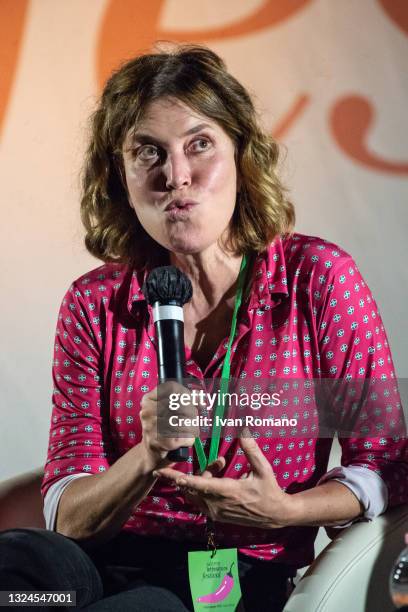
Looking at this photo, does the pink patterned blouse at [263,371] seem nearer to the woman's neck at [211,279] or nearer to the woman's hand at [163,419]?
the woman's neck at [211,279]


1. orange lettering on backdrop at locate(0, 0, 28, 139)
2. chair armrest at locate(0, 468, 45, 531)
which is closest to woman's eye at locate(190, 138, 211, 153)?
chair armrest at locate(0, 468, 45, 531)

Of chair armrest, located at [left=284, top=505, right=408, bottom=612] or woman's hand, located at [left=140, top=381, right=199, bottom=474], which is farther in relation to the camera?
chair armrest, located at [left=284, top=505, right=408, bottom=612]

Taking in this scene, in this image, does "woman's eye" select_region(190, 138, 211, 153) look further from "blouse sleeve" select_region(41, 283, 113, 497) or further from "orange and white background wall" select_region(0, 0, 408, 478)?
"orange and white background wall" select_region(0, 0, 408, 478)

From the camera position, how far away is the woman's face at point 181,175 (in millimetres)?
1406

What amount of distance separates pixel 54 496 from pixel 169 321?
482 mm

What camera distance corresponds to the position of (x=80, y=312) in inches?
60.9

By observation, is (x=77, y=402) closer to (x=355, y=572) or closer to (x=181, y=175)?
(x=181, y=175)

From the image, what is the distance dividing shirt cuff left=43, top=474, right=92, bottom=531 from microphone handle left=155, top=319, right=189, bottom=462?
375 millimetres

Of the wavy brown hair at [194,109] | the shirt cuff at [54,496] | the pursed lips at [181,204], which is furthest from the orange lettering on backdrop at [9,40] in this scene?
the shirt cuff at [54,496]

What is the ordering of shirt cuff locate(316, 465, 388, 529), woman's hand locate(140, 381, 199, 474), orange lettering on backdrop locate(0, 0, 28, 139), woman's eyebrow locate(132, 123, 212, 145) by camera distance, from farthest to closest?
orange lettering on backdrop locate(0, 0, 28, 139)
woman's eyebrow locate(132, 123, 212, 145)
shirt cuff locate(316, 465, 388, 529)
woman's hand locate(140, 381, 199, 474)

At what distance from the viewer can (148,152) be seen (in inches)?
57.4

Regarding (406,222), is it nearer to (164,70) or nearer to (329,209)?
(329,209)

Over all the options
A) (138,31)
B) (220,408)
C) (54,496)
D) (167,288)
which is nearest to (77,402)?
(54,496)

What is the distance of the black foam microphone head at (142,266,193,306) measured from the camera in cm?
119
